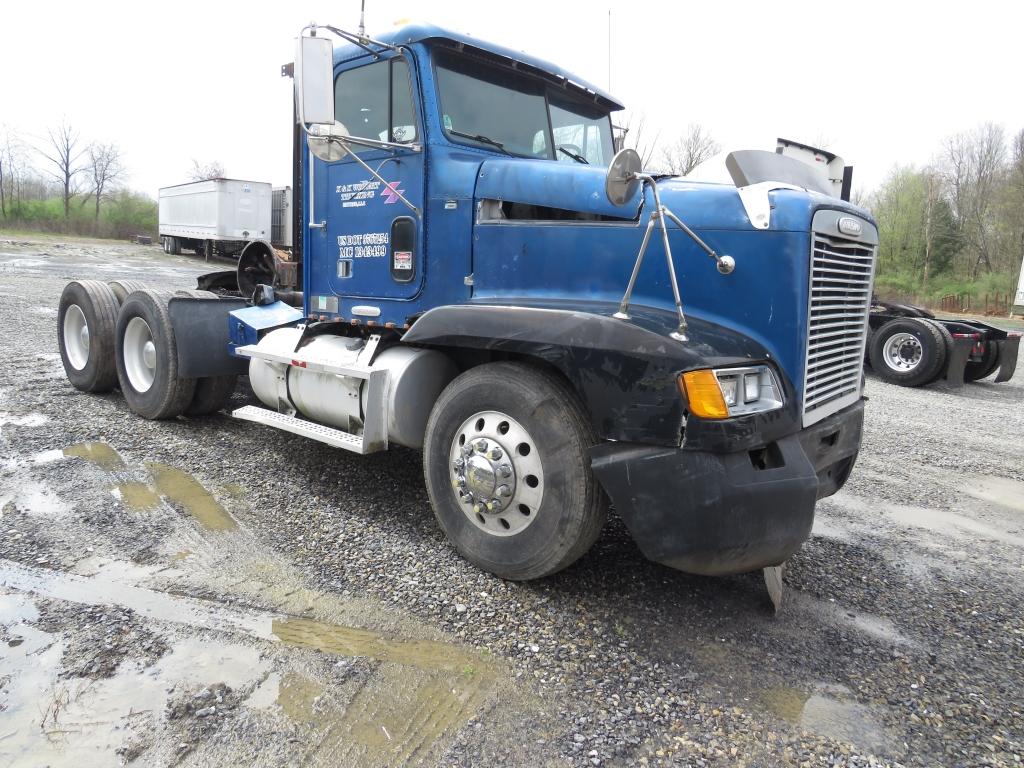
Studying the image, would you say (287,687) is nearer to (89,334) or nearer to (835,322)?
(835,322)

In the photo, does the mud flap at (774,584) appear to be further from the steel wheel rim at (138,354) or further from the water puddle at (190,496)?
the steel wheel rim at (138,354)

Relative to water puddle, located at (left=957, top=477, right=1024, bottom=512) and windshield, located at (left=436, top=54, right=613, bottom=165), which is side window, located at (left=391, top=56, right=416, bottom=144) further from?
water puddle, located at (left=957, top=477, right=1024, bottom=512)

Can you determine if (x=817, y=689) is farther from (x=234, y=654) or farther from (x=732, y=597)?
(x=234, y=654)

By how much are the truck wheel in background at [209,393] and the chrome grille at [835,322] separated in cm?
485

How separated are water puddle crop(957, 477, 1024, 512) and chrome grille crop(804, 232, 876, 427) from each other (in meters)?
2.38

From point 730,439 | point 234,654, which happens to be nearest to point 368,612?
point 234,654

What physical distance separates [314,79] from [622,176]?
1750 mm

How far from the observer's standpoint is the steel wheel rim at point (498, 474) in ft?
10.6

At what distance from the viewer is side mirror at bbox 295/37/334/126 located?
3.59 metres

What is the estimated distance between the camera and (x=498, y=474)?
Result: 327cm

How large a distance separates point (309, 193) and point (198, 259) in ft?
94.8

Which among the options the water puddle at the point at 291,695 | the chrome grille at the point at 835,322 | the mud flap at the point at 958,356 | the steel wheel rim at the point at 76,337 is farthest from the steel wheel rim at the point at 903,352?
the steel wheel rim at the point at 76,337

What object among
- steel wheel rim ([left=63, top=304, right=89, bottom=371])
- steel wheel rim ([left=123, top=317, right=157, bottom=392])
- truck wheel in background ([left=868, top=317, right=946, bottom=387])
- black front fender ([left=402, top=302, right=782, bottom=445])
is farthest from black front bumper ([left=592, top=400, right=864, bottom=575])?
truck wheel in background ([left=868, top=317, right=946, bottom=387])

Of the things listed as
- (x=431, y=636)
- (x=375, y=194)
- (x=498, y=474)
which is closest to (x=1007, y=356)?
(x=375, y=194)
